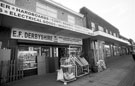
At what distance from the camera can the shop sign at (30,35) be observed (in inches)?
216

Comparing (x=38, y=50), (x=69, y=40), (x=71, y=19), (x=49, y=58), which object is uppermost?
(x=71, y=19)

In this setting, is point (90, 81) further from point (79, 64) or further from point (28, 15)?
point (28, 15)

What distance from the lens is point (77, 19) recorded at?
11375mm

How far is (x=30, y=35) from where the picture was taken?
609cm

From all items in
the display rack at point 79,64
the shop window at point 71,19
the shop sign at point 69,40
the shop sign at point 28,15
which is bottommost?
the display rack at point 79,64

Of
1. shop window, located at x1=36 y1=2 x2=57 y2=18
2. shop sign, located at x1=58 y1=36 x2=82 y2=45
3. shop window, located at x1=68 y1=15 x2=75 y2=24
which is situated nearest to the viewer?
shop window, located at x1=36 y1=2 x2=57 y2=18

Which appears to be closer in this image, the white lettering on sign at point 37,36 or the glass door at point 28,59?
the white lettering on sign at point 37,36

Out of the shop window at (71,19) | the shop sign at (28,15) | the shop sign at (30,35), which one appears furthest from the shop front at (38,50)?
the shop window at (71,19)

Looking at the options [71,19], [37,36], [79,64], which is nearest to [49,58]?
[37,36]

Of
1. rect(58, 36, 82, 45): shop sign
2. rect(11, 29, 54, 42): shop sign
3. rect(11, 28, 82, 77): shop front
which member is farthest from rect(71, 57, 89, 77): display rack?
rect(11, 29, 54, 42): shop sign

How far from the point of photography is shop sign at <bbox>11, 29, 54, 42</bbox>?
5.47 meters

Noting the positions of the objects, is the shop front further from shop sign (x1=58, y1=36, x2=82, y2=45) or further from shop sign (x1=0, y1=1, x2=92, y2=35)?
shop sign (x1=0, y1=1, x2=92, y2=35)

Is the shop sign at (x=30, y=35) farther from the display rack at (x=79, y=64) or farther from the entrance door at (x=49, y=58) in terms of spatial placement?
the display rack at (x=79, y=64)

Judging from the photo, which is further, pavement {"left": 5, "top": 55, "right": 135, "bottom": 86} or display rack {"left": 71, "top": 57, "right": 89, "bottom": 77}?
display rack {"left": 71, "top": 57, "right": 89, "bottom": 77}
